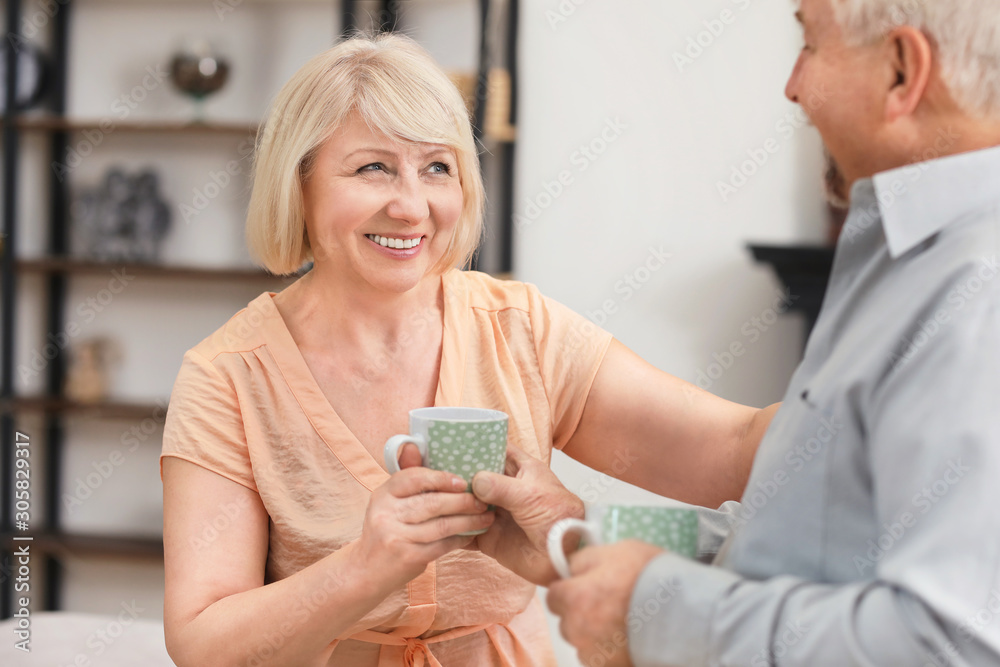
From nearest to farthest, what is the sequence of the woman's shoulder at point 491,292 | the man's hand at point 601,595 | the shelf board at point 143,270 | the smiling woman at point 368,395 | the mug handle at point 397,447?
1. the man's hand at point 601,595
2. the mug handle at point 397,447
3. the smiling woman at point 368,395
4. the woman's shoulder at point 491,292
5. the shelf board at point 143,270

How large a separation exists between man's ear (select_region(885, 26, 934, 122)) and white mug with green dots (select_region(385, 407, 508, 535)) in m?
0.48

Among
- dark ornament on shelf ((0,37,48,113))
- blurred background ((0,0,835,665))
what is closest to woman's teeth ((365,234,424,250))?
blurred background ((0,0,835,665))

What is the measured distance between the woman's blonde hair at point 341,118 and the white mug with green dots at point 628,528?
26.6 inches

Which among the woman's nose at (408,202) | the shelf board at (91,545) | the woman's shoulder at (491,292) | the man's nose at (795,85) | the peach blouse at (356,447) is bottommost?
the shelf board at (91,545)

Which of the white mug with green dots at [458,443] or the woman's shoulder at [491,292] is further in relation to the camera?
the woman's shoulder at [491,292]

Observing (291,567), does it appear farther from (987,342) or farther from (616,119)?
(616,119)

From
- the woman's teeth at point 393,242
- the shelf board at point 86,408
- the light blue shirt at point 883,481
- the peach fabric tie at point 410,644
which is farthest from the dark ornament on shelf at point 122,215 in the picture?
the light blue shirt at point 883,481

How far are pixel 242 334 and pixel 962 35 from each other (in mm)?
990

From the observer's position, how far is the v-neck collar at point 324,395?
1197mm

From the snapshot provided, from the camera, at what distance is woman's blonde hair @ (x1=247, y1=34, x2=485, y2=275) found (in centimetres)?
121

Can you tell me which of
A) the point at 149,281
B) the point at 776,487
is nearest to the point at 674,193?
the point at 149,281

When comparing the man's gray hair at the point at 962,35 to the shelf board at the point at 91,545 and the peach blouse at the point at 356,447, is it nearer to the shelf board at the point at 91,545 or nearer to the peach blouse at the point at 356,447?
the peach blouse at the point at 356,447

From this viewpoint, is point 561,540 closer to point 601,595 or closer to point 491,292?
point 601,595

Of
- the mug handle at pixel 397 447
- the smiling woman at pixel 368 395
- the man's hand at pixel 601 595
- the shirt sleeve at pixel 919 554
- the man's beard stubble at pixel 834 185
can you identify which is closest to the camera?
the shirt sleeve at pixel 919 554
